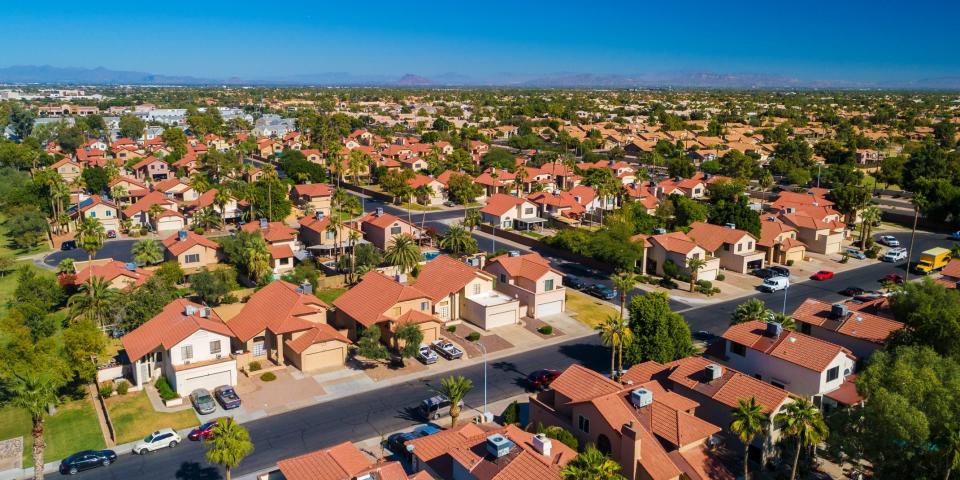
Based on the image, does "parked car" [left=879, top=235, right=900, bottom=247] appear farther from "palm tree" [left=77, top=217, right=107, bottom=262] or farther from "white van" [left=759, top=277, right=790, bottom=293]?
"palm tree" [left=77, top=217, right=107, bottom=262]

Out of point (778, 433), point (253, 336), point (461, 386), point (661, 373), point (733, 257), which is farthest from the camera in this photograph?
point (733, 257)

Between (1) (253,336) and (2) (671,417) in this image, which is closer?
(2) (671,417)

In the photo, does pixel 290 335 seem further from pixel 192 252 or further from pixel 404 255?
pixel 192 252

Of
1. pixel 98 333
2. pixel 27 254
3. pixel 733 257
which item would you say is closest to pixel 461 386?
pixel 98 333

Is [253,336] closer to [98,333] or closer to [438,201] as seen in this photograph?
[98,333]

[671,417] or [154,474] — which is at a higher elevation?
[671,417]

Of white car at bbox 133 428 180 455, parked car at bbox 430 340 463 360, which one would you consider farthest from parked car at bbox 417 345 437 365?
white car at bbox 133 428 180 455
